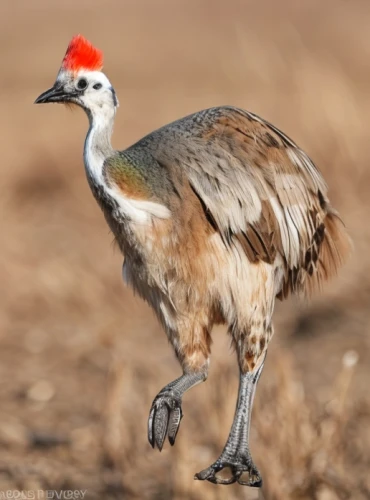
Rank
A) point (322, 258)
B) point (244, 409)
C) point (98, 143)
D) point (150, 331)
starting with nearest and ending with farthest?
point (98, 143) → point (244, 409) → point (322, 258) → point (150, 331)

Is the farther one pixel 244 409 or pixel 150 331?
pixel 150 331

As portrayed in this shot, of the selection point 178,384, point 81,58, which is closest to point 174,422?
point 178,384

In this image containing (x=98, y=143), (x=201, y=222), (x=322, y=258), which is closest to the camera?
(x=98, y=143)

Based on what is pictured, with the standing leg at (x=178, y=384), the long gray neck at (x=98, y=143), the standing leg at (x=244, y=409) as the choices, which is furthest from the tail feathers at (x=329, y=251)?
the long gray neck at (x=98, y=143)

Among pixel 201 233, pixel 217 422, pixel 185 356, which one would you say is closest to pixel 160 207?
pixel 201 233

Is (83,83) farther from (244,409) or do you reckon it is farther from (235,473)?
(235,473)

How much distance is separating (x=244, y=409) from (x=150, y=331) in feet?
15.5

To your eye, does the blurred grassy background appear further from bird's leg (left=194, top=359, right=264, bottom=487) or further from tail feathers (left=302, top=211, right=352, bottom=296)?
bird's leg (left=194, top=359, right=264, bottom=487)

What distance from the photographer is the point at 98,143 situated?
4621 mm

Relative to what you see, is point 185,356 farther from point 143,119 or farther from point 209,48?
point 209,48

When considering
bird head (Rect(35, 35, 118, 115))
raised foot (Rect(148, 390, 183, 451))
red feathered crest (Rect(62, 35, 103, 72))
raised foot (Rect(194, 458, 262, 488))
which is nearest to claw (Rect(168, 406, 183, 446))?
raised foot (Rect(148, 390, 183, 451))

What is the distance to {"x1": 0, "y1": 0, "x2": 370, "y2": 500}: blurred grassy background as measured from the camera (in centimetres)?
622

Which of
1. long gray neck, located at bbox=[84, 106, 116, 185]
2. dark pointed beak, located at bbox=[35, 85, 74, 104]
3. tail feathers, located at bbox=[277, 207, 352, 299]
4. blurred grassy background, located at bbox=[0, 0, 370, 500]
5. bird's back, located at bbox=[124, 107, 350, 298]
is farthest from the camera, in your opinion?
blurred grassy background, located at bbox=[0, 0, 370, 500]

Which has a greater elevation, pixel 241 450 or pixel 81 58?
pixel 81 58
